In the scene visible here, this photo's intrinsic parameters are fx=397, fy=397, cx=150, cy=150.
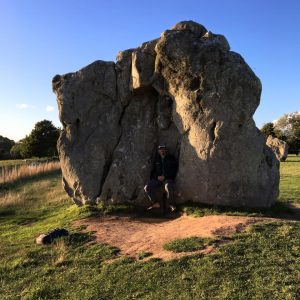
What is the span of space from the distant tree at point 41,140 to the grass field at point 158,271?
40089mm

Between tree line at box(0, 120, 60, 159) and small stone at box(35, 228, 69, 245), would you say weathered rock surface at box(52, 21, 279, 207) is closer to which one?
small stone at box(35, 228, 69, 245)

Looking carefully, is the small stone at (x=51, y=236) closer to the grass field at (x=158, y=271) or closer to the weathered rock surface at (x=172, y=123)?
the grass field at (x=158, y=271)

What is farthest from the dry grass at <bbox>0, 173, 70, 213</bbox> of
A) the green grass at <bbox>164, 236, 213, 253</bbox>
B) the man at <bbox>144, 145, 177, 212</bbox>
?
the green grass at <bbox>164, 236, 213, 253</bbox>

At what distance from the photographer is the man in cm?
1182

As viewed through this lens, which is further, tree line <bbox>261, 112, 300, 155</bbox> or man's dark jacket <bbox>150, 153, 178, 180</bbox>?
tree line <bbox>261, 112, 300, 155</bbox>


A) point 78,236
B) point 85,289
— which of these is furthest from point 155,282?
point 78,236

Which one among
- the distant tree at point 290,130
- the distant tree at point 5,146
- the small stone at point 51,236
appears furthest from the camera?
the distant tree at point 290,130

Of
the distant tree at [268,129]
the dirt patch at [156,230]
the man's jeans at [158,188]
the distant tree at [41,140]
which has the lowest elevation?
the dirt patch at [156,230]

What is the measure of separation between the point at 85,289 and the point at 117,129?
7.46 m

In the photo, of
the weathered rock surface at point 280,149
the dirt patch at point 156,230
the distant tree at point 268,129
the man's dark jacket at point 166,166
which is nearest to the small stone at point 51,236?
the dirt patch at point 156,230

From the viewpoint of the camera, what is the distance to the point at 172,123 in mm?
Answer: 13055

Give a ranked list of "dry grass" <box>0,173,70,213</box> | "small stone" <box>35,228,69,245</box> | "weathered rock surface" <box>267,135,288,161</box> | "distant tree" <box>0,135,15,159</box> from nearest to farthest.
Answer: "small stone" <box>35,228,69,245</box>
"dry grass" <box>0,173,70,213</box>
"weathered rock surface" <box>267,135,288,161</box>
"distant tree" <box>0,135,15,159</box>

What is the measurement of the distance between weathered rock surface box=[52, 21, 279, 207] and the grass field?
277 centimetres

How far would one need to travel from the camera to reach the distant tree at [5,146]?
58963mm
